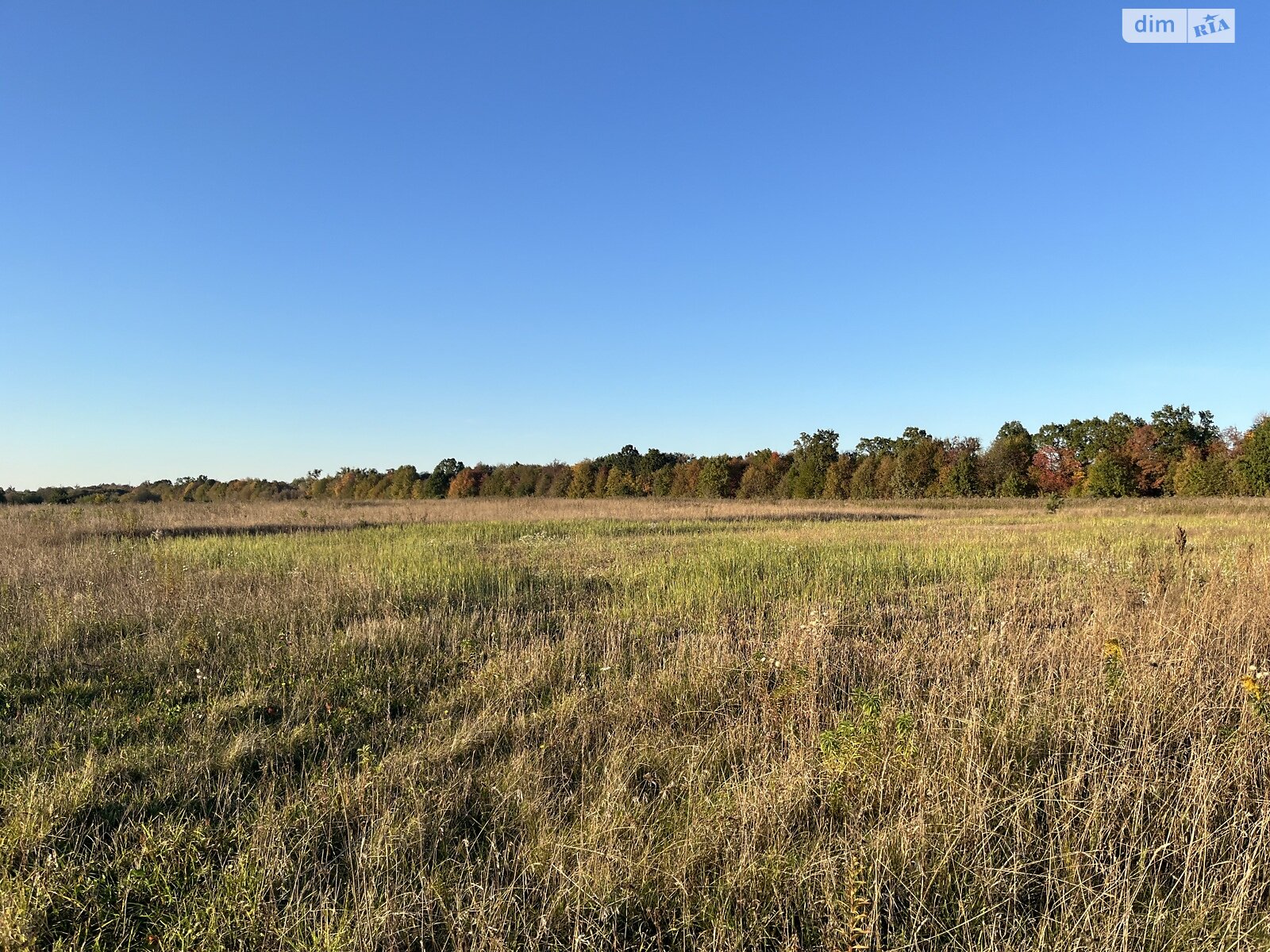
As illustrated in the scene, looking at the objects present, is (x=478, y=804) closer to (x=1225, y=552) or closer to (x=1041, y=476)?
(x=1225, y=552)

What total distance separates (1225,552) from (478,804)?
12550 millimetres

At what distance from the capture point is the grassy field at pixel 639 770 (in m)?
2.46

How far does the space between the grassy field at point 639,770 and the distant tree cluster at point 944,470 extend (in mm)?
39415

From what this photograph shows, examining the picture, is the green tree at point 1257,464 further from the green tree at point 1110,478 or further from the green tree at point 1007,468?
the green tree at point 1007,468

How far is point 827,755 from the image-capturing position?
11.2 feet

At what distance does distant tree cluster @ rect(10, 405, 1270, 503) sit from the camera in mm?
45719

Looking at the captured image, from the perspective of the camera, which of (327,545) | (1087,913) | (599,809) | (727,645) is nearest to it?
(1087,913)

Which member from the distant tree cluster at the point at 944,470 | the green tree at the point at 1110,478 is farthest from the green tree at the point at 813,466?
the green tree at the point at 1110,478

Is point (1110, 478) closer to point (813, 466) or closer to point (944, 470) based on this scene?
point (944, 470)

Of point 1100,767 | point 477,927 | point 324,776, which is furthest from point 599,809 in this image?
point 1100,767

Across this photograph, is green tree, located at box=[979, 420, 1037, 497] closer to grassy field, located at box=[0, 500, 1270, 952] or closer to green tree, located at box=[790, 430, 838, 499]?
green tree, located at box=[790, 430, 838, 499]

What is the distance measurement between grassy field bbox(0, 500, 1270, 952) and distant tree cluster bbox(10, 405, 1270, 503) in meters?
39.4

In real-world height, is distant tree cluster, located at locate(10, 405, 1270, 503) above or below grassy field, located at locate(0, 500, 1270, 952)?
above

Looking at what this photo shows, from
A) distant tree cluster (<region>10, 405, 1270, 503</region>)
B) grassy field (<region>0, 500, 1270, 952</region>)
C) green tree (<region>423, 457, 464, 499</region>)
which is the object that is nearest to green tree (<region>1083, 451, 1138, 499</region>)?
distant tree cluster (<region>10, 405, 1270, 503</region>)
